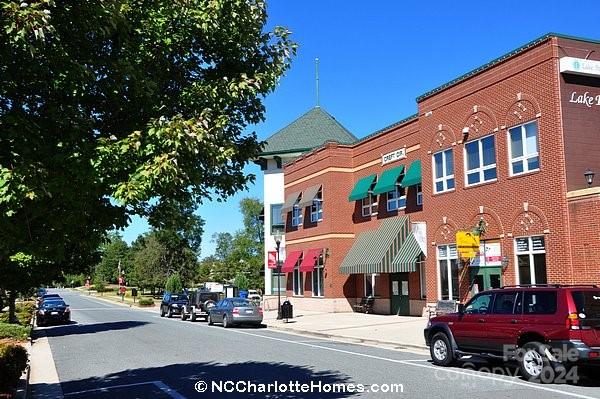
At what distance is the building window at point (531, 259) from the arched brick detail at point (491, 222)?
3.06 feet

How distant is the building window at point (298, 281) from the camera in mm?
39444

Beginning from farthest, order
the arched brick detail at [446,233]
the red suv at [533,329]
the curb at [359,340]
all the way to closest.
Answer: the arched brick detail at [446,233], the curb at [359,340], the red suv at [533,329]

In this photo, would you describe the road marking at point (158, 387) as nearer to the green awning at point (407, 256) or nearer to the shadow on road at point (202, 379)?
the shadow on road at point (202, 379)

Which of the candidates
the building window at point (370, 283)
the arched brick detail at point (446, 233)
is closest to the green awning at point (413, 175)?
the arched brick detail at point (446, 233)

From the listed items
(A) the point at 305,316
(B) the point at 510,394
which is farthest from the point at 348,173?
(B) the point at 510,394

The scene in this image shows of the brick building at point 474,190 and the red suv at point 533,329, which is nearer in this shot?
the red suv at point 533,329

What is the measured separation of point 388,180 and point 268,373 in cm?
1907

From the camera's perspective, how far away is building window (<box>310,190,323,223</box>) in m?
37.1

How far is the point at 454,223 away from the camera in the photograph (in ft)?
81.8

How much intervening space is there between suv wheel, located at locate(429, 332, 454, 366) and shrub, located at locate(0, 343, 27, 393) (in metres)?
8.98

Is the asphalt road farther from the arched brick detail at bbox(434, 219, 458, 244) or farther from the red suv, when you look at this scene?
the arched brick detail at bbox(434, 219, 458, 244)

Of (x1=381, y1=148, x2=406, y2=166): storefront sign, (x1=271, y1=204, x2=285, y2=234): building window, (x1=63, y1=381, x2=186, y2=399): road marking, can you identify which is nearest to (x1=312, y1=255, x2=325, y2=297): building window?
(x1=381, y1=148, x2=406, y2=166): storefront sign

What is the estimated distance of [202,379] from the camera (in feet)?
41.4

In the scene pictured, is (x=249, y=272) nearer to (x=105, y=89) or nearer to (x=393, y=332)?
(x=393, y=332)
